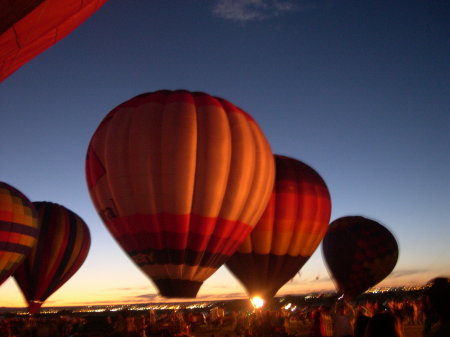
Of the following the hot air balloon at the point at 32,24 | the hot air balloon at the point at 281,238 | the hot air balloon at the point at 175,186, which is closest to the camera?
the hot air balloon at the point at 32,24

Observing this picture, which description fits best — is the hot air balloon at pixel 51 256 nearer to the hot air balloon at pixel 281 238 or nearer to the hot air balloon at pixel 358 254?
the hot air balloon at pixel 281 238

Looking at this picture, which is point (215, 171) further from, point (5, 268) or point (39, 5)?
point (5, 268)

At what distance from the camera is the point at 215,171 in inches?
426

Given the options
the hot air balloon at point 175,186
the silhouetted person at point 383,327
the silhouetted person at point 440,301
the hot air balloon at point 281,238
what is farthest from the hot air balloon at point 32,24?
the hot air balloon at point 281,238

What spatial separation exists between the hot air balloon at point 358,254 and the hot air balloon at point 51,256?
13.2 metres

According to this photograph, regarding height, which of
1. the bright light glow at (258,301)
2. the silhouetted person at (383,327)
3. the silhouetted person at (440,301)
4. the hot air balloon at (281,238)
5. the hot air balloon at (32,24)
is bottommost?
the bright light glow at (258,301)

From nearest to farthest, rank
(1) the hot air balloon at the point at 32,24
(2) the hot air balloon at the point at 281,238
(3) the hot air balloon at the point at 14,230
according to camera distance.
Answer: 1. (1) the hot air balloon at the point at 32,24
2. (2) the hot air balloon at the point at 281,238
3. (3) the hot air balloon at the point at 14,230

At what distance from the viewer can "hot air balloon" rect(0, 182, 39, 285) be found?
60.2 ft

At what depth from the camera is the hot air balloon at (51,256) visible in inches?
821

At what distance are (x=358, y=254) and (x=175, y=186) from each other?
39.3 ft

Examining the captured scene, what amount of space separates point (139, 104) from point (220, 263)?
5.01 m

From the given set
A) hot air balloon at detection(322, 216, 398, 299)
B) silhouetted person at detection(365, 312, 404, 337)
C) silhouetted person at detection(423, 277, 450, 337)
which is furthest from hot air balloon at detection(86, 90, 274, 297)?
hot air balloon at detection(322, 216, 398, 299)

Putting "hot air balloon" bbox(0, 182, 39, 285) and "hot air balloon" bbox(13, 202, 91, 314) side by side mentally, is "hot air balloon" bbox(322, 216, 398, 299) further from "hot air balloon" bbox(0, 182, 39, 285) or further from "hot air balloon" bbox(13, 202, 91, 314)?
"hot air balloon" bbox(0, 182, 39, 285)

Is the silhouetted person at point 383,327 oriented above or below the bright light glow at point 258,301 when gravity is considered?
above
